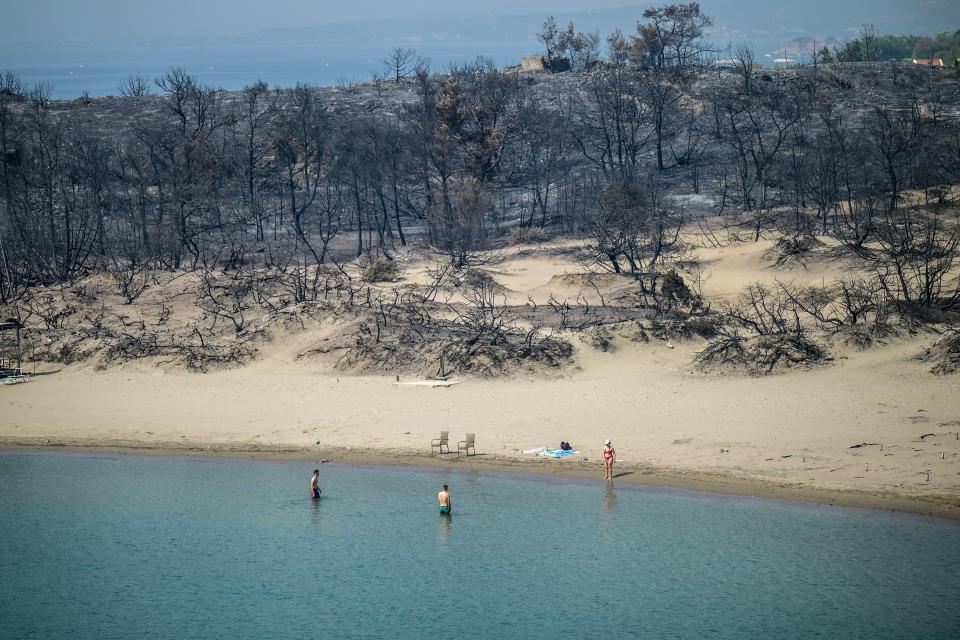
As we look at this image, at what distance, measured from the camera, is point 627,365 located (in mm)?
29672

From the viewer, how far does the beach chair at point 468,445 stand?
81.4ft

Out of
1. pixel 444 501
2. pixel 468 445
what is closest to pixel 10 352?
pixel 468 445

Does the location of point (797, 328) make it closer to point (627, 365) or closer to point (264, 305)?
point (627, 365)

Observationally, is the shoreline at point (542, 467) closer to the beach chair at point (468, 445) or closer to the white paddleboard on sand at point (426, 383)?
the beach chair at point (468, 445)

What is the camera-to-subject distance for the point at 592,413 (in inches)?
1042

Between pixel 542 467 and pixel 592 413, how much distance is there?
278cm

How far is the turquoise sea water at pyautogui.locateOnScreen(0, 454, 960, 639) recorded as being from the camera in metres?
19.0

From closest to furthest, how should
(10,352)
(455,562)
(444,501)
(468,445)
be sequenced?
(455,562), (444,501), (468,445), (10,352)

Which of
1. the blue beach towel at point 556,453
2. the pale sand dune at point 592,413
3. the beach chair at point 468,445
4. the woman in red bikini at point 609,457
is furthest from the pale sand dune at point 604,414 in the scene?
the woman in red bikini at point 609,457

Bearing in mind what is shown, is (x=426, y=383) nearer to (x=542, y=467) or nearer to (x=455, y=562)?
(x=542, y=467)

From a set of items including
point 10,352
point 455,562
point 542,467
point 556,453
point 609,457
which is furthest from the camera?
point 10,352

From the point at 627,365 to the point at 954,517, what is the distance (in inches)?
426

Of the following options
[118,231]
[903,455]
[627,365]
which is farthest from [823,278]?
[118,231]

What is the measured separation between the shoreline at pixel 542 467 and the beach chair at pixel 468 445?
22 centimetres
